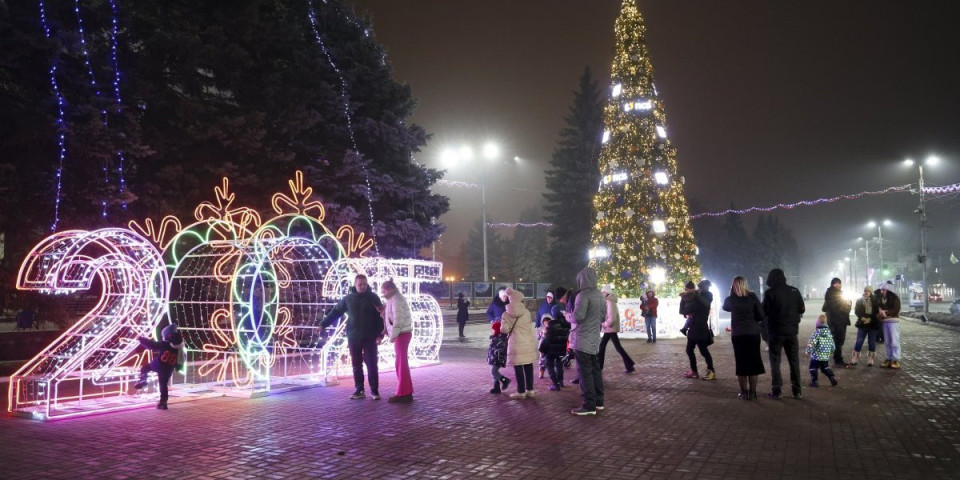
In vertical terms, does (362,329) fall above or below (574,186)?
below

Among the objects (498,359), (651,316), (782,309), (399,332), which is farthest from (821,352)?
(651,316)

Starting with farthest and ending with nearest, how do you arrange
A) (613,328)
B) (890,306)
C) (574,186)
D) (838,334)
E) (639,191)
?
(574,186)
(639,191)
(838,334)
(890,306)
(613,328)

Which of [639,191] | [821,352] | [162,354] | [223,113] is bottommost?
[821,352]

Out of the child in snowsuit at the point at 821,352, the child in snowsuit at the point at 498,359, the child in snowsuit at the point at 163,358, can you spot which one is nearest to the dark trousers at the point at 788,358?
the child in snowsuit at the point at 821,352

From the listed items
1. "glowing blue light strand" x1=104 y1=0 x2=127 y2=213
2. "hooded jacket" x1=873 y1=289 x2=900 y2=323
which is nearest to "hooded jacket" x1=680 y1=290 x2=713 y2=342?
"hooded jacket" x1=873 y1=289 x2=900 y2=323

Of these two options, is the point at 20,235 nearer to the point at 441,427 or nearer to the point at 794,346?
the point at 441,427

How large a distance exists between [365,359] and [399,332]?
0.69 m

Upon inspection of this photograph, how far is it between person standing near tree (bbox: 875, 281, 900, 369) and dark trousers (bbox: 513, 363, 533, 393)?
7.70 meters

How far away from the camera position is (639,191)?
24.7 meters

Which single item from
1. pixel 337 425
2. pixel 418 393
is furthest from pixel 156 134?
pixel 337 425

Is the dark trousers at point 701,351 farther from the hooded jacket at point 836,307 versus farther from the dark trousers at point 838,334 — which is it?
the dark trousers at point 838,334

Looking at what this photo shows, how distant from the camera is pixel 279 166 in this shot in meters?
20.2

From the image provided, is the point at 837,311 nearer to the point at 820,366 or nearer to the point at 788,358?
the point at 820,366

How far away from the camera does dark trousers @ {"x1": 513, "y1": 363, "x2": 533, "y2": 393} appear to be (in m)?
10.4
